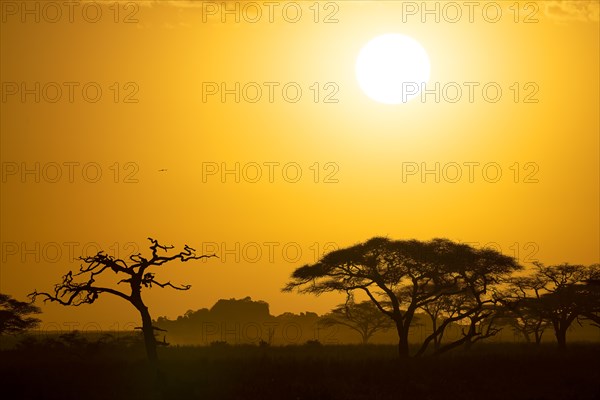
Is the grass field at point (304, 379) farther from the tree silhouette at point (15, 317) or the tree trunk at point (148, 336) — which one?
the tree silhouette at point (15, 317)

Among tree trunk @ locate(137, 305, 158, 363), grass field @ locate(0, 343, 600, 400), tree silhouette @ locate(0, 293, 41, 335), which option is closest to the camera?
Result: grass field @ locate(0, 343, 600, 400)

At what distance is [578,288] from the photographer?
73.2m

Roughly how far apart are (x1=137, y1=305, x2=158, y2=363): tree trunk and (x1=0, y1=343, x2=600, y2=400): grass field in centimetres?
81

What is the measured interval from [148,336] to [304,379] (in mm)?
9264

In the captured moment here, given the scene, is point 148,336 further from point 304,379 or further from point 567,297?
point 567,297

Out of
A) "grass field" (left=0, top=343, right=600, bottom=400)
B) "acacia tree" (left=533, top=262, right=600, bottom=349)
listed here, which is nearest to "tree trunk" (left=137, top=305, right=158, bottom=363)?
"grass field" (left=0, top=343, right=600, bottom=400)

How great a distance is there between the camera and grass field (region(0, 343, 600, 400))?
119ft

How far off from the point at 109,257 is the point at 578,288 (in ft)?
144

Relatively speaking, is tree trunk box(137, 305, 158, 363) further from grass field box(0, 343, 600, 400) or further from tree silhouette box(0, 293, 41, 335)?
tree silhouette box(0, 293, 41, 335)

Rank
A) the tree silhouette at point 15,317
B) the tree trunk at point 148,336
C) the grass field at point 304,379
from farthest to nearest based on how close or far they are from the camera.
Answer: the tree silhouette at point 15,317 < the tree trunk at point 148,336 < the grass field at point 304,379

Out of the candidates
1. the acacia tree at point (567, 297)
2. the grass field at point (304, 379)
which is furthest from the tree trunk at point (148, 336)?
the acacia tree at point (567, 297)

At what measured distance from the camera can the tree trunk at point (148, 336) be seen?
42.9m

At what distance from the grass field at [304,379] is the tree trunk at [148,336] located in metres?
0.81

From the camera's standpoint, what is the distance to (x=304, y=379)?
37.9 meters
